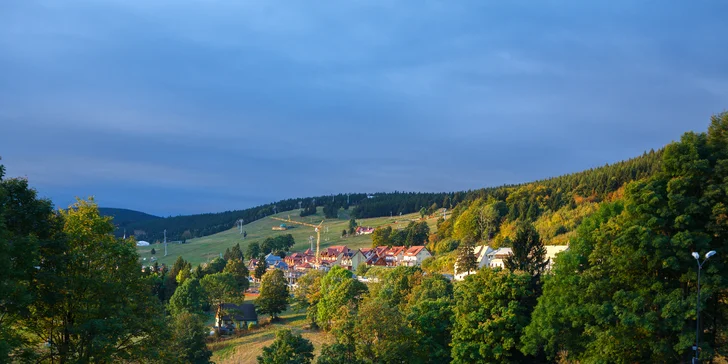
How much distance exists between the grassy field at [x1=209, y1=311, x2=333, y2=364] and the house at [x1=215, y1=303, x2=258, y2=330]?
14.8ft

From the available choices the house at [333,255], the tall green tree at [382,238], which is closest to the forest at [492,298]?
the house at [333,255]

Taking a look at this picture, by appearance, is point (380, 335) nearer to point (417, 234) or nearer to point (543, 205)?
point (543, 205)

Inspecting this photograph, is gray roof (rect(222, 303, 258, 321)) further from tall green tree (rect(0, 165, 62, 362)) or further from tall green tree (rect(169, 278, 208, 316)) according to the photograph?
tall green tree (rect(0, 165, 62, 362))

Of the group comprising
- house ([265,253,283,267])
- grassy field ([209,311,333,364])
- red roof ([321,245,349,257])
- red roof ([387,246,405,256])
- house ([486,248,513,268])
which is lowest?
grassy field ([209,311,333,364])

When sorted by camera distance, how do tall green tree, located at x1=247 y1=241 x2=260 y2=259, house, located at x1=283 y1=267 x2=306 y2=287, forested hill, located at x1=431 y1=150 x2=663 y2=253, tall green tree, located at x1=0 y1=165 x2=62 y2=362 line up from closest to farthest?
tall green tree, located at x1=0 y1=165 x2=62 y2=362 → forested hill, located at x1=431 y1=150 x2=663 y2=253 → house, located at x1=283 y1=267 x2=306 y2=287 → tall green tree, located at x1=247 y1=241 x2=260 y2=259

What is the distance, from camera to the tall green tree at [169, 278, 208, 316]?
74625mm

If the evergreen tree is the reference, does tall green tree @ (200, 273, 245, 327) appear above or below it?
below

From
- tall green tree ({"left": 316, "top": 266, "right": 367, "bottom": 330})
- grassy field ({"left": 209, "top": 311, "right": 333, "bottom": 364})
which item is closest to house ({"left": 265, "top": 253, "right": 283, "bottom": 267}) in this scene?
grassy field ({"left": 209, "top": 311, "right": 333, "bottom": 364})

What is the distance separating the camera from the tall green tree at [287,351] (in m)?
39.5

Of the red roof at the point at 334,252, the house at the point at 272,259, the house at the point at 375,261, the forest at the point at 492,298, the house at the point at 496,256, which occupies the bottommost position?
the house at the point at 272,259

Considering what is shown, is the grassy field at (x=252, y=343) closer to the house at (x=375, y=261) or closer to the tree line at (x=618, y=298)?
the tree line at (x=618, y=298)

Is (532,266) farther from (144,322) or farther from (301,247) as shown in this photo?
(301,247)

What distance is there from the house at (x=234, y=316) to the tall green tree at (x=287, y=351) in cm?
3713

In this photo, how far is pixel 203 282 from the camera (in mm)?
81188
